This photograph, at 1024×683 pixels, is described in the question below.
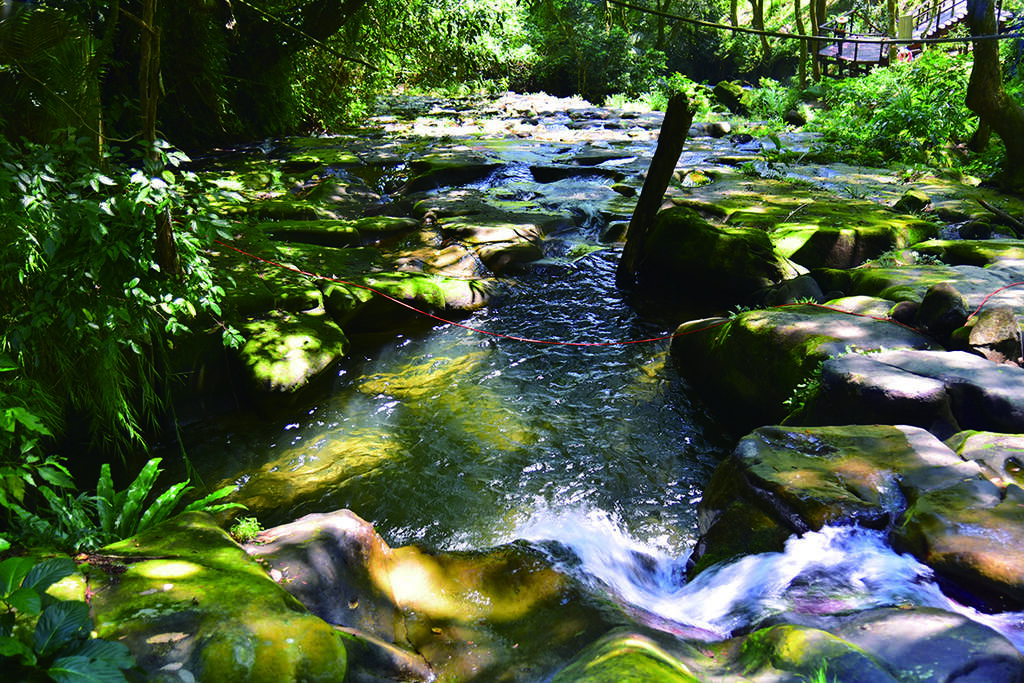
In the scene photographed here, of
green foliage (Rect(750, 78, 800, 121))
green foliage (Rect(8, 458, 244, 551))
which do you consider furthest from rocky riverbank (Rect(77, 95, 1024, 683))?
green foliage (Rect(750, 78, 800, 121))

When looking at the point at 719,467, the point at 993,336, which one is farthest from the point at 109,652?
the point at 993,336

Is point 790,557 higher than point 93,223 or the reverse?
the reverse

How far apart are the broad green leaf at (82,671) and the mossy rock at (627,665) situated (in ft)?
4.45

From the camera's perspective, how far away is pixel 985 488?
309cm

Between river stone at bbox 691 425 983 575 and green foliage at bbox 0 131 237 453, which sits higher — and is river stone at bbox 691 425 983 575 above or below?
below

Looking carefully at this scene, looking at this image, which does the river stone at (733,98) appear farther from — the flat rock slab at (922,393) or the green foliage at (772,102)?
the flat rock slab at (922,393)

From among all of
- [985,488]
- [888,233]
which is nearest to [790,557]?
[985,488]

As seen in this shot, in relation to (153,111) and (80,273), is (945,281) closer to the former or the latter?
(153,111)

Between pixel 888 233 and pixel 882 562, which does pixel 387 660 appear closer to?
pixel 882 562

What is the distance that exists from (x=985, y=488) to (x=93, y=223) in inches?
176

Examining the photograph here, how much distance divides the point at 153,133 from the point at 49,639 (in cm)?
291

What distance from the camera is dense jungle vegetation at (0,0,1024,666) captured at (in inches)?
124

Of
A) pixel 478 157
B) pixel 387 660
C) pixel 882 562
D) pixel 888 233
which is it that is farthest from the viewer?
pixel 478 157

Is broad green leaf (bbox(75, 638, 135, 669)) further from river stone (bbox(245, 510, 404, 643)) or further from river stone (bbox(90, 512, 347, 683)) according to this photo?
river stone (bbox(245, 510, 404, 643))
